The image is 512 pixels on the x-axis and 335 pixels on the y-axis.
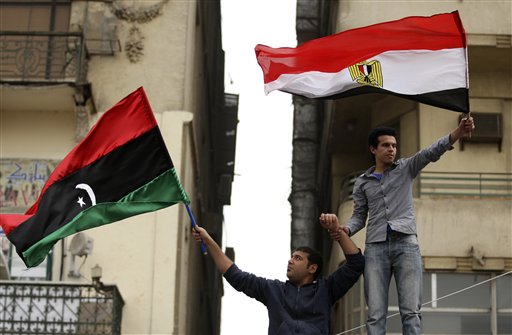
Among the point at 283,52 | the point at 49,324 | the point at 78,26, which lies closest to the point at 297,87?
the point at 283,52

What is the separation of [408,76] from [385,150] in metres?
1.72

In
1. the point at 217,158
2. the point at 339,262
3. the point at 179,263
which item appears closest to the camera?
the point at 179,263

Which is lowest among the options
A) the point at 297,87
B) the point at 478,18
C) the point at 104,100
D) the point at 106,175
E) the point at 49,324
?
the point at 49,324

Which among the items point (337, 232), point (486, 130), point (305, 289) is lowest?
point (305, 289)

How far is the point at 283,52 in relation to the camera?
1600 cm

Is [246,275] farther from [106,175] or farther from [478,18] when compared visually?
[478,18]

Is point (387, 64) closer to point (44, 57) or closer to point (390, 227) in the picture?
point (390, 227)

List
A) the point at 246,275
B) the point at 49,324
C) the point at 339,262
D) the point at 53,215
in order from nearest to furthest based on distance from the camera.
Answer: the point at 246,275 → the point at 53,215 → the point at 49,324 → the point at 339,262

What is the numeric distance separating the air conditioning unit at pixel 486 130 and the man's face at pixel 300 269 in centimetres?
1287

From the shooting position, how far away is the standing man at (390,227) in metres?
13.0

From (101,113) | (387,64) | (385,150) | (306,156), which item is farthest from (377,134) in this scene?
(306,156)

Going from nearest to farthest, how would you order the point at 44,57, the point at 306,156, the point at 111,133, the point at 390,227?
the point at 390,227 → the point at 111,133 → the point at 44,57 → the point at 306,156

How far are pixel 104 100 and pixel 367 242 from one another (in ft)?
38.5

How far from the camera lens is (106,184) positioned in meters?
15.3
